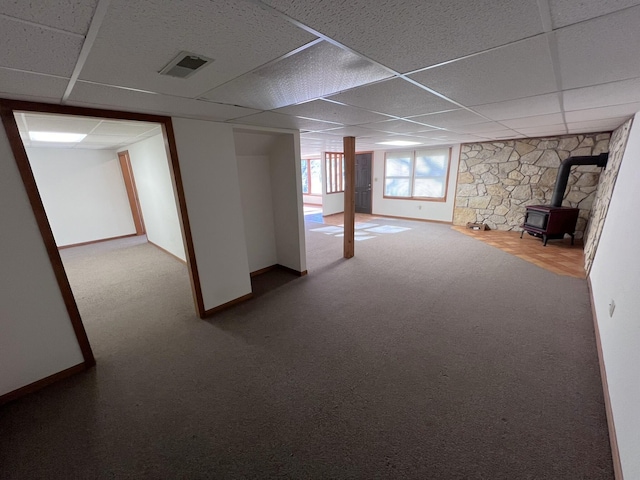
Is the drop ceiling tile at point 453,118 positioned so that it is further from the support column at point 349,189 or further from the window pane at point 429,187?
the window pane at point 429,187

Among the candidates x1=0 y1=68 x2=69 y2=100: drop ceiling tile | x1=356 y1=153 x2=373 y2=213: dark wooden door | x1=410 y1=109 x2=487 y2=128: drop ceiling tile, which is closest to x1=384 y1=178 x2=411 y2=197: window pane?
x1=356 y1=153 x2=373 y2=213: dark wooden door

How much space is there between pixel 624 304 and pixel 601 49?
1.66 m

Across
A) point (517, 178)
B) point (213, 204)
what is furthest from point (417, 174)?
point (213, 204)

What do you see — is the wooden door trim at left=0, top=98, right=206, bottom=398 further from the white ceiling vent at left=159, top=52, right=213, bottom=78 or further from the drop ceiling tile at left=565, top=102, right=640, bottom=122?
the drop ceiling tile at left=565, top=102, right=640, bottom=122

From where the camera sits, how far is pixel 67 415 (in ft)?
5.63

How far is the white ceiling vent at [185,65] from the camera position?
3.65ft

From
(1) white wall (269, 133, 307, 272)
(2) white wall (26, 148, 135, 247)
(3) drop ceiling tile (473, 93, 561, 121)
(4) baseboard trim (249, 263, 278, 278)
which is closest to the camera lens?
(3) drop ceiling tile (473, 93, 561, 121)

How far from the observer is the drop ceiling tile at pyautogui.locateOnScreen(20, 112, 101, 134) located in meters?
2.45

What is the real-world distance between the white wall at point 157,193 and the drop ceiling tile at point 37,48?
9.61ft

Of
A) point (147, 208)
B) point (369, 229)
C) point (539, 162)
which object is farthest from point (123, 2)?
point (539, 162)

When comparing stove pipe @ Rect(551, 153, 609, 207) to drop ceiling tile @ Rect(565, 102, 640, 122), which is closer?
drop ceiling tile @ Rect(565, 102, 640, 122)

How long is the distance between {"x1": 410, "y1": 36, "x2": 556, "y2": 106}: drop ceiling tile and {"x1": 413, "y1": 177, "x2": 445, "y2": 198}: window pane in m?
5.33

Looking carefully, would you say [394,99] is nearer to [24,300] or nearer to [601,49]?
[601,49]

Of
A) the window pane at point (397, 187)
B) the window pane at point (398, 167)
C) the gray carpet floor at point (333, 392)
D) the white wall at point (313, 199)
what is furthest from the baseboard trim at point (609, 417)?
the white wall at point (313, 199)
